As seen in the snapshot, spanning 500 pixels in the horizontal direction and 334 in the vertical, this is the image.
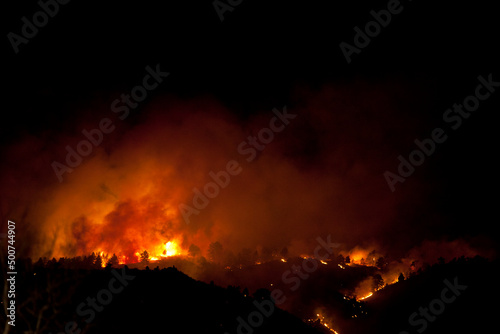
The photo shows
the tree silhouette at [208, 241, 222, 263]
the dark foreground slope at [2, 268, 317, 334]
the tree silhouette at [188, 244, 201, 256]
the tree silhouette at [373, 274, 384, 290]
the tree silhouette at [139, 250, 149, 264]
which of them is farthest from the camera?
the tree silhouette at [208, 241, 222, 263]

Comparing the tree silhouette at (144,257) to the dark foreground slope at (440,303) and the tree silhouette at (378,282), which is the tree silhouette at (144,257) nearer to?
the dark foreground slope at (440,303)

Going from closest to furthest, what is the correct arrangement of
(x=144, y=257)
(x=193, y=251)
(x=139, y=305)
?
(x=139, y=305) → (x=144, y=257) → (x=193, y=251)

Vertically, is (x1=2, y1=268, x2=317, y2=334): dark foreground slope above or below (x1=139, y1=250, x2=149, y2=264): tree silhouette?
above

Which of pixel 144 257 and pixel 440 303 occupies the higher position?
pixel 144 257

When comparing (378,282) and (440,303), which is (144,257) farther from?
(440,303)

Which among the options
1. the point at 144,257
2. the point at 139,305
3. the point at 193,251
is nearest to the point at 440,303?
the point at 139,305

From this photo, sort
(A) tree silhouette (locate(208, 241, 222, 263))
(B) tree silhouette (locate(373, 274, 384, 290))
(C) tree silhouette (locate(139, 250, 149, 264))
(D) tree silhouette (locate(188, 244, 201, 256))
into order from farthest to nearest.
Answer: (A) tree silhouette (locate(208, 241, 222, 263)) → (D) tree silhouette (locate(188, 244, 201, 256)) → (C) tree silhouette (locate(139, 250, 149, 264)) → (B) tree silhouette (locate(373, 274, 384, 290))

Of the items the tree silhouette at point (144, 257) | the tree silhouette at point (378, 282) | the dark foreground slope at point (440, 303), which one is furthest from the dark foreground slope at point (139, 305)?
the tree silhouette at point (144, 257)

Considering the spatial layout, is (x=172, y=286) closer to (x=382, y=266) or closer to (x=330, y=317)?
(x=330, y=317)

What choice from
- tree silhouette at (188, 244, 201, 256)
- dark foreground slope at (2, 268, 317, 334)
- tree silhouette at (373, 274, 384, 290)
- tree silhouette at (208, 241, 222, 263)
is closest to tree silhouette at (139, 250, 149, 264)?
tree silhouette at (188, 244, 201, 256)

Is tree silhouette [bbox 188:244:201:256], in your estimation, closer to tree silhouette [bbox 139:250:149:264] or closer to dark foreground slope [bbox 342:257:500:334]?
tree silhouette [bbox 139:250:149:264]

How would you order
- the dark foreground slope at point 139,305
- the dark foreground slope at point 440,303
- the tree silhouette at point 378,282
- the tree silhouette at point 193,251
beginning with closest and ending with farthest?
the dark foreground slope at point 139,305 → the dark foreground slope at point 440,303 → the tree silhouette at point 378,282 → the tree silhouette at point 193,251

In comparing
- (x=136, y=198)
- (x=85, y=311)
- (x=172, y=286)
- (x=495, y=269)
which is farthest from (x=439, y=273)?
(x=136, y=198)

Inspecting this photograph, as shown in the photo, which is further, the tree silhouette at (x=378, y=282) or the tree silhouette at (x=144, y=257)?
the tree silhouette at (x=144, y=257)
